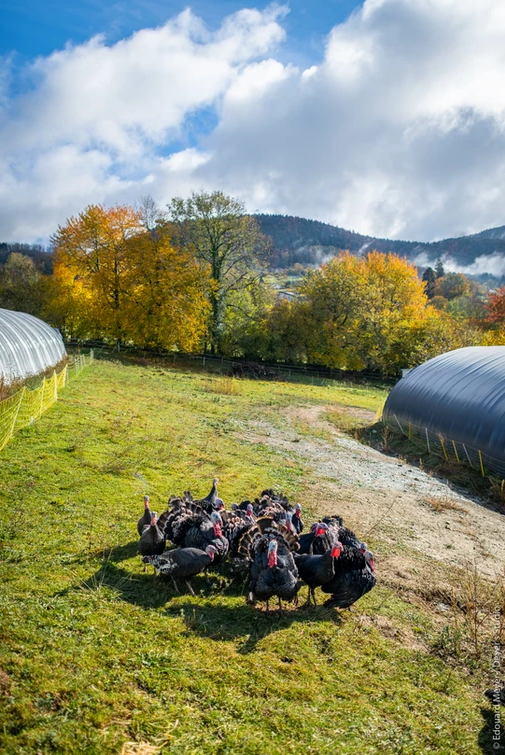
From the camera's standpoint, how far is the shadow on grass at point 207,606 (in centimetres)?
584

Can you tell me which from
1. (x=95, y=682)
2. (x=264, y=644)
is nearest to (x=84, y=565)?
(x=95, y=682)

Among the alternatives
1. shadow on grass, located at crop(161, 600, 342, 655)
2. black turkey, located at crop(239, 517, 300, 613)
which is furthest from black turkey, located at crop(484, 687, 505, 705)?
black turkey, located at crop(239, 517, 300, 613)

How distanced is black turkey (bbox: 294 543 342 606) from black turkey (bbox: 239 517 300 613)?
0.96ft

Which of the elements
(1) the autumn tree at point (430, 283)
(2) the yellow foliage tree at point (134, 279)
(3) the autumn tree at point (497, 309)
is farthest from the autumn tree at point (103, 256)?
(1) the autumn tree at point (430, 283)

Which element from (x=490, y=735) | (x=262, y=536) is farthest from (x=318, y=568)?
(x=490, y=735)

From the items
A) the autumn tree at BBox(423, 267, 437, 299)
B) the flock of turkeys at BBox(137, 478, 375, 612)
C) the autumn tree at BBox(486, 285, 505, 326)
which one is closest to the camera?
the flock of turkeys at BBox(137, 478, 375, 612)

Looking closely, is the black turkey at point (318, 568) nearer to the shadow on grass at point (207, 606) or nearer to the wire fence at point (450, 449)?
the shadow on grass at point (207, 606)

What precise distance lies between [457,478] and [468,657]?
10.3m

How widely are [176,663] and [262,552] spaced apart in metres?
1.93

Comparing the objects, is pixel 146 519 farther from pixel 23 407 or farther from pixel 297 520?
pixel 23 407

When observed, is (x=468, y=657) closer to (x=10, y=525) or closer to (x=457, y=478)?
(x=10, y=525)

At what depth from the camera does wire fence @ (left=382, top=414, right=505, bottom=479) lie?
1511 cm

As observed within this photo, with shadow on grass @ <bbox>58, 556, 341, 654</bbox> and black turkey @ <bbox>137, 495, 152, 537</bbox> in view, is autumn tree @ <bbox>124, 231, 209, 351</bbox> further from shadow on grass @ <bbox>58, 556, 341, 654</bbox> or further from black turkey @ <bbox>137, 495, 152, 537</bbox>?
shadow on grass @ <bbox>58, 556, 341, 654</bbox>

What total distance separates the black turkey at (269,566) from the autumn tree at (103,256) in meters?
34.6
